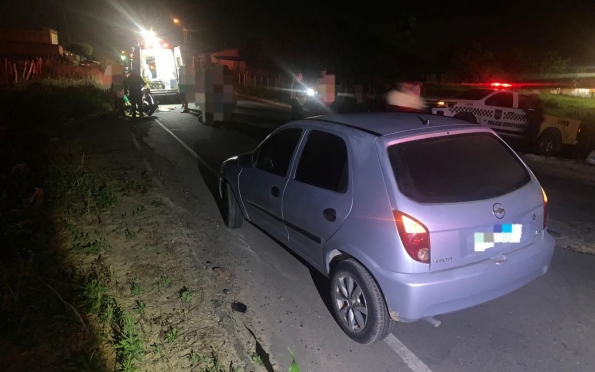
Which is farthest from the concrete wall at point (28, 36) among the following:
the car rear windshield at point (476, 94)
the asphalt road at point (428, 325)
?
the asphalt road at point (428, 325)

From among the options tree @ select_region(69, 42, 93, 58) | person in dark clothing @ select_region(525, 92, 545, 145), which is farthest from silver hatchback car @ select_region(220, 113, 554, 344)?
tree @ select_region(69, 42, 93, 58)

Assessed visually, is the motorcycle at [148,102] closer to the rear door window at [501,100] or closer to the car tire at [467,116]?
the car tire at [467,116]

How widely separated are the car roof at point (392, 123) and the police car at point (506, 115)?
300 inches

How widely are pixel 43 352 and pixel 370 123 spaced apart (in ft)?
10.1

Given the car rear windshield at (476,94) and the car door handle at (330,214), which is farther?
the car rear windshield at (476,94)

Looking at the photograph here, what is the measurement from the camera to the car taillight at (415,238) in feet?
9.71

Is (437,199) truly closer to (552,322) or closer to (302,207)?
(302,207)

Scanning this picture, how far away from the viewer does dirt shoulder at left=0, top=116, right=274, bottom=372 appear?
3148mm

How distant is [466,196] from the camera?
317 centimetres

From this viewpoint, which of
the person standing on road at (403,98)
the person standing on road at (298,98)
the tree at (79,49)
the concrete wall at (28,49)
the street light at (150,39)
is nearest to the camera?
the person standing on road at (403,98)

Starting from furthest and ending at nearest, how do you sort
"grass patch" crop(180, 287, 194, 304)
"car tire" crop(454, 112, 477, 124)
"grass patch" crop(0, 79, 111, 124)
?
"grass patch" crop(0, 79, 111, 124) → "car tire" crop(454, 112, 477, 124) → "grass patch" crop(180, 287, 194, 304)

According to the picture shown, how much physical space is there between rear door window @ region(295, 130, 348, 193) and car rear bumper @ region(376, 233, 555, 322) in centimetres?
86

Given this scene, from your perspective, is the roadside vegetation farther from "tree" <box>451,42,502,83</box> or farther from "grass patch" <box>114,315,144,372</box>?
"tree" <box>451,42,502,83</box>

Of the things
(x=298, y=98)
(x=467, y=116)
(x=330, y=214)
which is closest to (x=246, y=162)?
(x=330, y=214)
